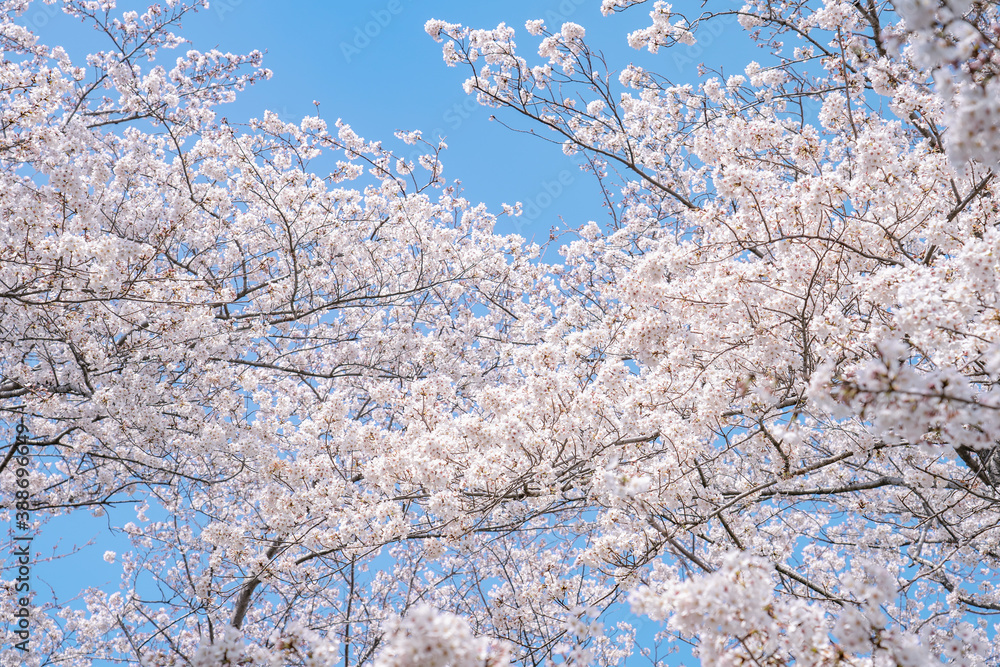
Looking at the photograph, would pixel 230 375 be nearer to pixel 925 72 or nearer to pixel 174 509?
pixel 174 509

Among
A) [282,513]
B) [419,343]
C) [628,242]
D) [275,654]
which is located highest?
[628,242]

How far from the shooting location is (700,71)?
7.46 meters

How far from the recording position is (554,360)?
4797mm

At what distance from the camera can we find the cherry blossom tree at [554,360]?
2637 mm

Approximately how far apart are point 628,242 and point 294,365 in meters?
5.14

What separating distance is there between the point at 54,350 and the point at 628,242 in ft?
23.6

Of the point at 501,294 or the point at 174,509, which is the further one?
the point at 501,294

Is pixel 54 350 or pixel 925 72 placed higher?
pixel 54 350

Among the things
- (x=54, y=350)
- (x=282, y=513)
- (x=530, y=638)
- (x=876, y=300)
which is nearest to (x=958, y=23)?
(x=876, y=300)

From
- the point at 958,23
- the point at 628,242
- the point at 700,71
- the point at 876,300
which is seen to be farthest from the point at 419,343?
the point at 958,23

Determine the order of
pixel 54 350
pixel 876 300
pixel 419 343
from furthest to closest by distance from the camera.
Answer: pixel 419 343
pixel 54 350
pixel 876 300

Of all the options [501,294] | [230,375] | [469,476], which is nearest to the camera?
[469,476]

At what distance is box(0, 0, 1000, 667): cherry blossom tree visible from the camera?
264 centimetres

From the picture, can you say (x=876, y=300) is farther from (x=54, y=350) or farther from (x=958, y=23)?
(x=54, y=350)
